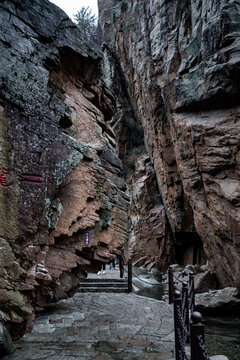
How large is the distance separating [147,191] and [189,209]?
5180mm

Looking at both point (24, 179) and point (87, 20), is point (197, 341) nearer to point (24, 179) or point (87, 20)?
point (24, 179)

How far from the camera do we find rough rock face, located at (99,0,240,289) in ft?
30.8

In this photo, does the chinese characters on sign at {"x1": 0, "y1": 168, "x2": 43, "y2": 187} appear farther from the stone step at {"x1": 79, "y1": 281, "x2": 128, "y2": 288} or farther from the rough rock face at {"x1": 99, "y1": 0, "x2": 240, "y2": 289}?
the rough rock face at {"x1": 99, "y1": 0, "x2": 240, "y2": 289}

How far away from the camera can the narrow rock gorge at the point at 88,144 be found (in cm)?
486

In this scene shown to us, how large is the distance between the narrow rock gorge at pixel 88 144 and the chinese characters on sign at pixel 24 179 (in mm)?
24

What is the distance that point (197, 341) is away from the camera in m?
2.33

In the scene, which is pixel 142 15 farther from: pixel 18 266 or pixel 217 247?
pixel 18 266

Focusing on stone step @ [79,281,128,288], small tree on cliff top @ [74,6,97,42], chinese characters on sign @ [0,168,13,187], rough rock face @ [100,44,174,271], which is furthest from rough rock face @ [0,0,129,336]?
small tree on cliff top @ [74,6,97,42]

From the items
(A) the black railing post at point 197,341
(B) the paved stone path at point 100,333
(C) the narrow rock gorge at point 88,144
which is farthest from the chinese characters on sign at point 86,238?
(A) the black railing post at point 197,341

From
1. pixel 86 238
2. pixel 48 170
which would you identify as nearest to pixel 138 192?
pixel 86 238

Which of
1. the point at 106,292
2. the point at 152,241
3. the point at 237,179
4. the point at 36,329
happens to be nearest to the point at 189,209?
the point at 152,241

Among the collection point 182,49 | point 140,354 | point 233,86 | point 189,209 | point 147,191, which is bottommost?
point 140,354

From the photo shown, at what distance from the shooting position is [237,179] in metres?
9.16

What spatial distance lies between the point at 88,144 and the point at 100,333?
14.9 feet
